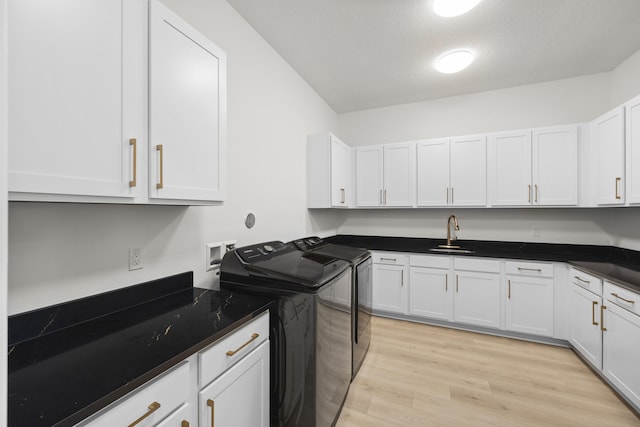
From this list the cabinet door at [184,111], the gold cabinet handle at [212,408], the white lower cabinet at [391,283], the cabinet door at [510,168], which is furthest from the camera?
the white lower cabinet at [391,283]

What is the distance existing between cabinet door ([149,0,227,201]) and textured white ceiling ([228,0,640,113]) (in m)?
0.97

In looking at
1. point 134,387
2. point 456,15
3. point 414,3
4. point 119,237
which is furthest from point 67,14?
point 456,15

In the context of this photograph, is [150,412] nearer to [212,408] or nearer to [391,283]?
[212,408]

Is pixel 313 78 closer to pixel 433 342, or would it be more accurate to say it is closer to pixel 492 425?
pixel 433 342

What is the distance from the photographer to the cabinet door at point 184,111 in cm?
110

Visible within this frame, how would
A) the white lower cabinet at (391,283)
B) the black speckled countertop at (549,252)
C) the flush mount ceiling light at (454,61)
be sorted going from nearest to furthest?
the black speckled countertop at (549,252) < the flush mount ceiling light at (454,61) < the white lower cabinet at (391,283)

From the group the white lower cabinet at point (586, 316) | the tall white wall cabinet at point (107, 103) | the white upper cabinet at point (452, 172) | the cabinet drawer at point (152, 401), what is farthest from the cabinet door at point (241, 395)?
the white upper cabinet at point (452, 172)

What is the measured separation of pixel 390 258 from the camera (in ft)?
10.7

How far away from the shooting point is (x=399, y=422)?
1.70 meters

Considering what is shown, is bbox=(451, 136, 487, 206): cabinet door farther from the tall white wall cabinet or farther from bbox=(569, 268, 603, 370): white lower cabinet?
the tall white wall cabinet

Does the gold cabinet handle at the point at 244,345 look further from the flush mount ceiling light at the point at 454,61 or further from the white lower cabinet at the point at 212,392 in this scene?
the flush mount ceiling light at the point at 454,61

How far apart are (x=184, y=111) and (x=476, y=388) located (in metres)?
2.63

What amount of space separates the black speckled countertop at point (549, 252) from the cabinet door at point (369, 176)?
590mm

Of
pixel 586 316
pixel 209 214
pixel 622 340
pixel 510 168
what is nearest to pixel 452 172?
pixel 510 168
